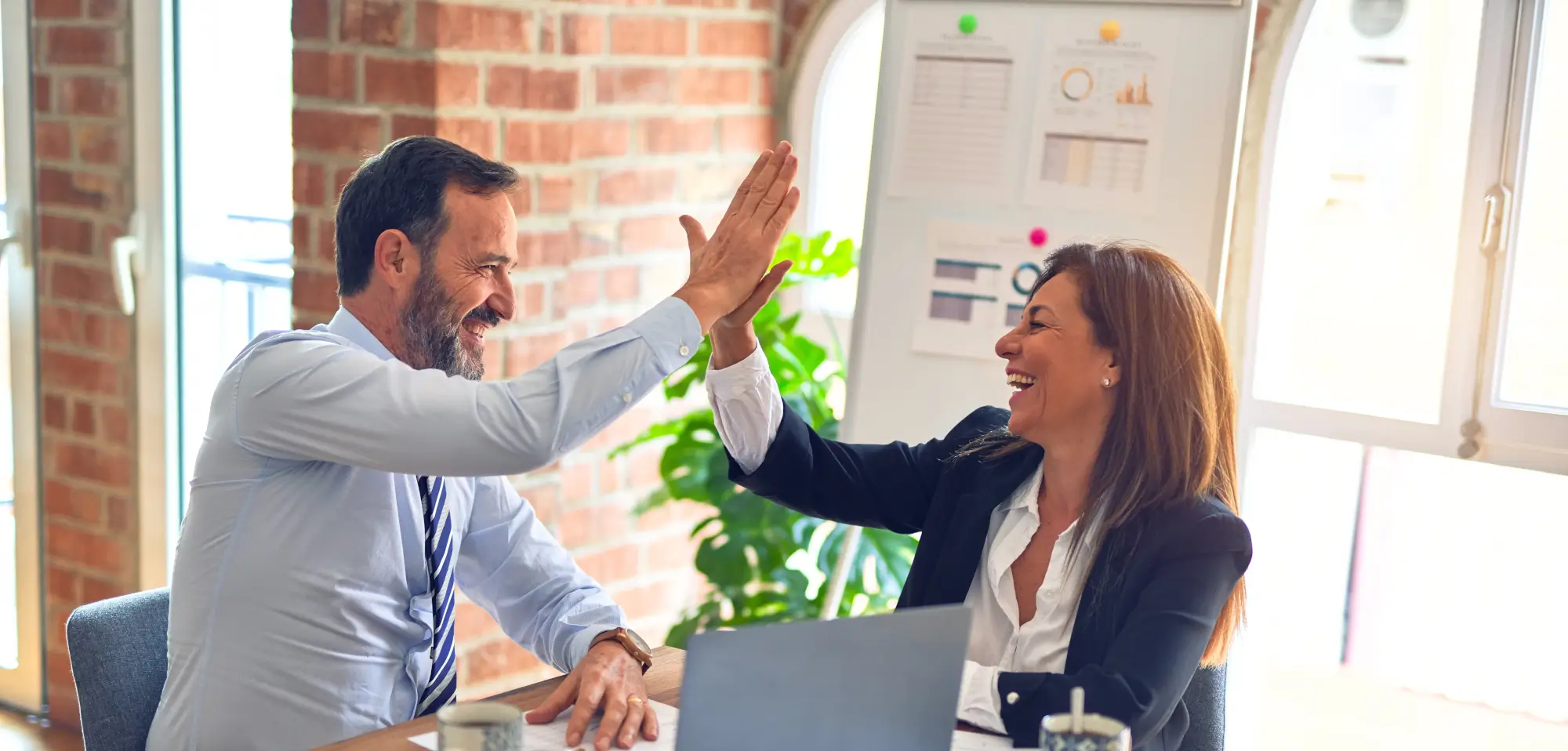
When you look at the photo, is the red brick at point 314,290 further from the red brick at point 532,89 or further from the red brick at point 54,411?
the red brick at point 54,411

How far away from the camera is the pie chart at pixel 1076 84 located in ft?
8.19

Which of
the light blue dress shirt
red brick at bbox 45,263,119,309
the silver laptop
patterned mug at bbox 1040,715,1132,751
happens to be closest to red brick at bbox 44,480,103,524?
red brick at bbox 45,263,119,309

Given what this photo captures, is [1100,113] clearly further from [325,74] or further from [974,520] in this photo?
[325,74]

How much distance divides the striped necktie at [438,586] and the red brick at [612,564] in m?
1.29

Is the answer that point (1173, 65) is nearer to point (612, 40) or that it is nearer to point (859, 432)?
point (859, 432)

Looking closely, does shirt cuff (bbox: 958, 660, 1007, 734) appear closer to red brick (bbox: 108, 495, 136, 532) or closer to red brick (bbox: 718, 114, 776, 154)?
red brick (bbox: 718, 114, 776, 154)

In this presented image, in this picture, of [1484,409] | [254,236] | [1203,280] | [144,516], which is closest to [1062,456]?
[1203,280]

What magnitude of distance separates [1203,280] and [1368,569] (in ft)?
2.98

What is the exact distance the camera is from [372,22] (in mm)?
2588

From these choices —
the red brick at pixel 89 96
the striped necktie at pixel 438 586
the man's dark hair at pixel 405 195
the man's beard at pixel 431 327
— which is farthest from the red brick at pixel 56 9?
the striped necktie at pixel 438 586

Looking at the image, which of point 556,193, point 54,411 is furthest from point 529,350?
point 54,411

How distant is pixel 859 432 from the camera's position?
8.94 feet

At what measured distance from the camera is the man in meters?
1.56

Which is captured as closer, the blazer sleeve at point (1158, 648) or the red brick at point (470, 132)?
the blazer sleeve at point (1158, 648)
